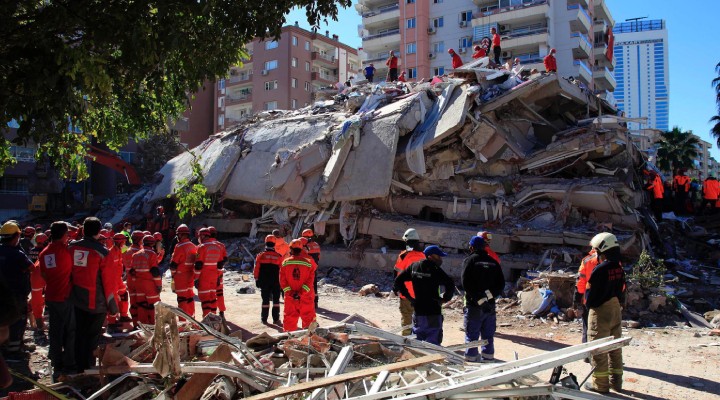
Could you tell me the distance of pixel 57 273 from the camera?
6.07 m

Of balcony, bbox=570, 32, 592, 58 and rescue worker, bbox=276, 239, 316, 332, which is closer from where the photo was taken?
rescue worker, bbox=276, 239, 316, 332

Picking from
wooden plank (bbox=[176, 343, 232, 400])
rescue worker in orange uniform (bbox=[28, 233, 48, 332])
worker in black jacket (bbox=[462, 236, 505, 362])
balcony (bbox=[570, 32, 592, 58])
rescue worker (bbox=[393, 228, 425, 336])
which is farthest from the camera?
balcony (bbox=[570, 32, 592, 58])

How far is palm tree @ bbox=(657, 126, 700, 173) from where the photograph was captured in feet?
131

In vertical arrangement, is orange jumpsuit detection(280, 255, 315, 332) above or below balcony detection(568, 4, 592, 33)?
below

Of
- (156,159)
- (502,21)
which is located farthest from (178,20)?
(502,21)

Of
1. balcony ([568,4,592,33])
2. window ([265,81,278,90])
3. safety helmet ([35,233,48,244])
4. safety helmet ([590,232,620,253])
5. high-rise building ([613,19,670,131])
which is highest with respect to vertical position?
high-rise building ([613,19,670,131])

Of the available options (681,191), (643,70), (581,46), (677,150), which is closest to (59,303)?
(681,191)

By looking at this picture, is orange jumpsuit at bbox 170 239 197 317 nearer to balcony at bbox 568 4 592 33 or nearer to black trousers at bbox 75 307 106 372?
black trousers at bbox 75 307 106 372

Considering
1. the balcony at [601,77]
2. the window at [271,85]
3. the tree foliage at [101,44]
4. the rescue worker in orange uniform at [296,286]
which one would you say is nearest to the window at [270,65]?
the window at [271,85]

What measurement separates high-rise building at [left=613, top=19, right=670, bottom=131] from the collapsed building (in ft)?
464

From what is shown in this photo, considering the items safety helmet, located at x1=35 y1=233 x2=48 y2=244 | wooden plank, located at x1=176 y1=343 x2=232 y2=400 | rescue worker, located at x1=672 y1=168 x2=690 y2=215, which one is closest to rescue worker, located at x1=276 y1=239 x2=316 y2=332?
wooden plank, located at x1=176 y1=343 x2=232 y2=400

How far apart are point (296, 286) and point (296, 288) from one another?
31 millimetres

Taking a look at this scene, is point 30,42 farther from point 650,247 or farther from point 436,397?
point 650,247

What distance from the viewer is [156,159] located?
112 ft
